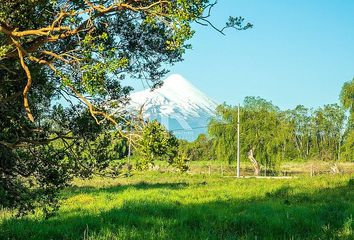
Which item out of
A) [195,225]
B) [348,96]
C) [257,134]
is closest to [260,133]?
[257,134]

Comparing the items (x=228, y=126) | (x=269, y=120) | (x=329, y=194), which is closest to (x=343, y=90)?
(x=269, y=120)

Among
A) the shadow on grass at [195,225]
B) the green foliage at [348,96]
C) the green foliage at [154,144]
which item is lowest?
the shadow on grass at [195,225]

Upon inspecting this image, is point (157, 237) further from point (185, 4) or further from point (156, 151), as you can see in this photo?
point (185, 4)

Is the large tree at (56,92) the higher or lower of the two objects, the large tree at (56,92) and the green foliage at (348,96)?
the lower

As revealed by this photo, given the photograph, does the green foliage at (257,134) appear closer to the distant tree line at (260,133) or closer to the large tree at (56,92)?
the distant tree line at (260,133)

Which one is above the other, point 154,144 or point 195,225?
point 154,144

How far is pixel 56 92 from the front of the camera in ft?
34.9

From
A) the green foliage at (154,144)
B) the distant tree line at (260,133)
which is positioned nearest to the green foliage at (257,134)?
the distant tree line at (260,133)

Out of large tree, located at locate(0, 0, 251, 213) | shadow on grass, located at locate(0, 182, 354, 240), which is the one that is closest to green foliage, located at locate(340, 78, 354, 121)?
shadow on grass, located at locate(0, 182, 354, 240)

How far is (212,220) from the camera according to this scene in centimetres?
1334

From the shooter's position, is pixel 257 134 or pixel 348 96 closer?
pixel 348 96

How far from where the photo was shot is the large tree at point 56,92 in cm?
855

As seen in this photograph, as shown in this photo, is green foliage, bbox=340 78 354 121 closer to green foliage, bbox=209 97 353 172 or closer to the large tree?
green foliage, bbox=209 97 353 172

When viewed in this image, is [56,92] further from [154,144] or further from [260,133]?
[260,133]
